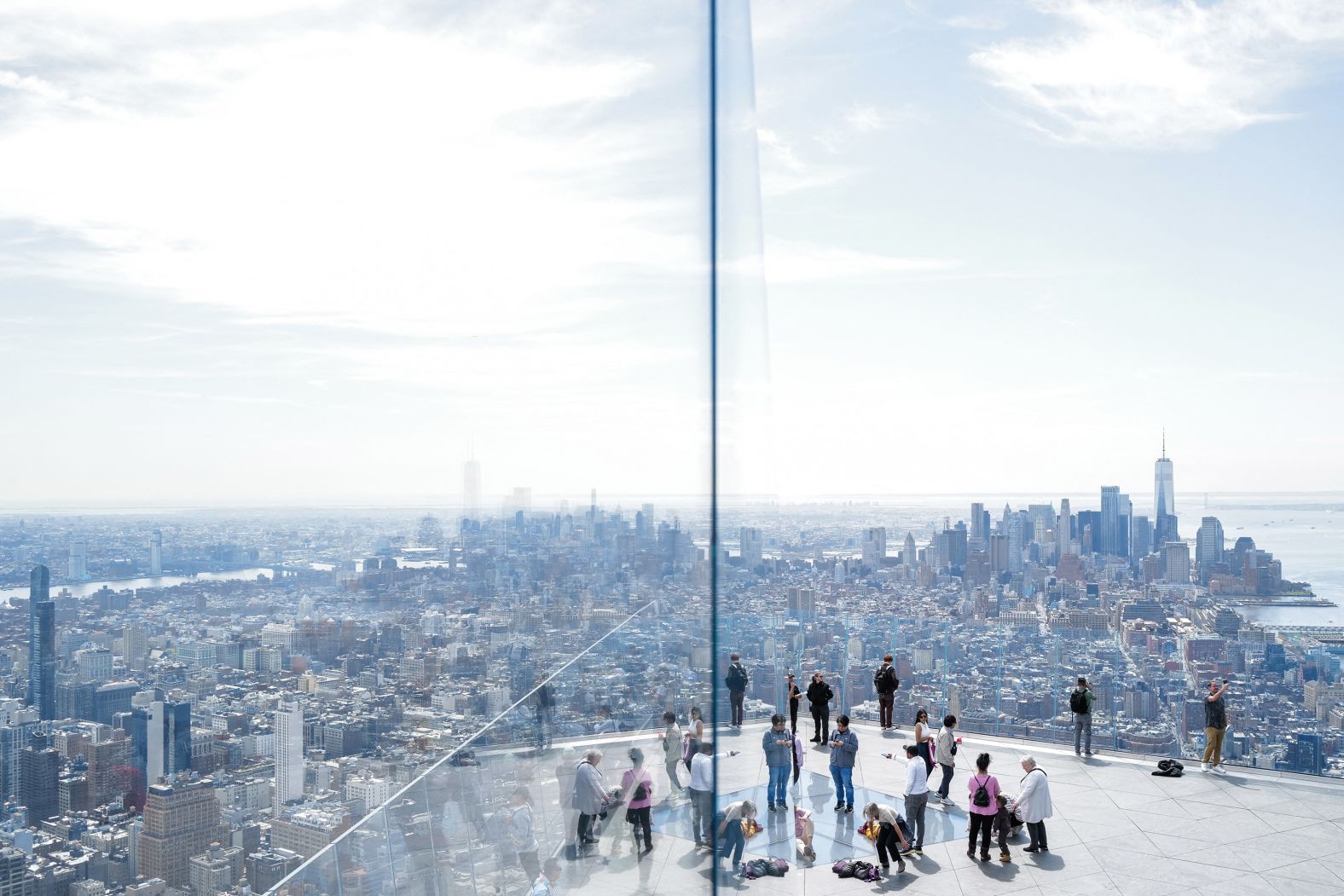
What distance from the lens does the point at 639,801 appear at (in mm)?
3393

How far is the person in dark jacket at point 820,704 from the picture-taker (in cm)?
975

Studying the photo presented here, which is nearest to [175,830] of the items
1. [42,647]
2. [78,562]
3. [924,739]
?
[42,647]

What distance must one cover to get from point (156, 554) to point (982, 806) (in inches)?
283

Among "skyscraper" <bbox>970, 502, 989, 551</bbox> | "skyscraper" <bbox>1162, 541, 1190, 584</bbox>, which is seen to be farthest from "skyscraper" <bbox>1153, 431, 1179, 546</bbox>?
"skyscraper" <bbox>970, 502, 989, 551</bbox>

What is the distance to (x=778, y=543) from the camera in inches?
202

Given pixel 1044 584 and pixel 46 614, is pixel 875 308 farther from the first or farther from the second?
pixel 46 614

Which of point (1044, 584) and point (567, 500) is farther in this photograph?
point (1044, 584)

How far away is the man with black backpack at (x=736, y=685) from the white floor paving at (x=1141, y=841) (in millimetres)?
305

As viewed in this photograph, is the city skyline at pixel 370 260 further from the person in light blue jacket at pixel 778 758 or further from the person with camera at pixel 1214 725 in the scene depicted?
the person with camera at pixel 1214 725

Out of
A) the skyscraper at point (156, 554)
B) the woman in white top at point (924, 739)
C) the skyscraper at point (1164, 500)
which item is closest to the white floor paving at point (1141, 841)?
the woman in white top at point (924, 739)

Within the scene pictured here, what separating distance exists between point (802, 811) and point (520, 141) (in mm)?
6731

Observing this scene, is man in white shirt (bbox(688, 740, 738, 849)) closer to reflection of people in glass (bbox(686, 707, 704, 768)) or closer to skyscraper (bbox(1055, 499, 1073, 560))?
reflection of people in glass (bbox(686, 707, 704, 768))

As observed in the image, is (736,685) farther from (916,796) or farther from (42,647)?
(916,796)

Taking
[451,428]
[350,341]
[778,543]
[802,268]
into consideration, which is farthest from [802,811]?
[802,268]
